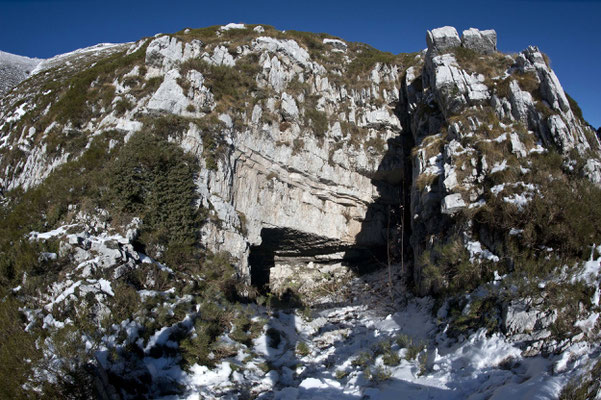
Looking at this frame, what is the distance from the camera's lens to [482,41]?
17.9 meters

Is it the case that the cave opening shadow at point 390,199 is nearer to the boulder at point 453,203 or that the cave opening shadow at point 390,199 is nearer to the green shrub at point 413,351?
the boulder at point 453,203

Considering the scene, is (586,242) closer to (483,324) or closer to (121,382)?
(483,324)

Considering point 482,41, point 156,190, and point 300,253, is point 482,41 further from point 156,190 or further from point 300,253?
point 156,190

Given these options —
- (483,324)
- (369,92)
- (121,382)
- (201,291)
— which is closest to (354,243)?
(369,92)

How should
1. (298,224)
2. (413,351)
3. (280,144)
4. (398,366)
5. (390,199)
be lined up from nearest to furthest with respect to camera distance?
(398,366) → (413,351) → (280,144) → (298,224) → (390,199)

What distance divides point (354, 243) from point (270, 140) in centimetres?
882

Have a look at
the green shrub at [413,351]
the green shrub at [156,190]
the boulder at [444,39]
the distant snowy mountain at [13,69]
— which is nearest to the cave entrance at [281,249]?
the green shrub at [156,190]

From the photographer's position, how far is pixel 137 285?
11.3 meters

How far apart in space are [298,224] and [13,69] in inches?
1815

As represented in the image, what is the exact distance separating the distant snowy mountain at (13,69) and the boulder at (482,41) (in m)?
41.0

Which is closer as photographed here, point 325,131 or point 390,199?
point 325,131

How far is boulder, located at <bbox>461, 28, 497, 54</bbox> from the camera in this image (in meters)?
17.9

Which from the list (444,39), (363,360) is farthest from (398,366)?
(444,39)

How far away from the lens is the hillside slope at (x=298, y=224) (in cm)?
789
